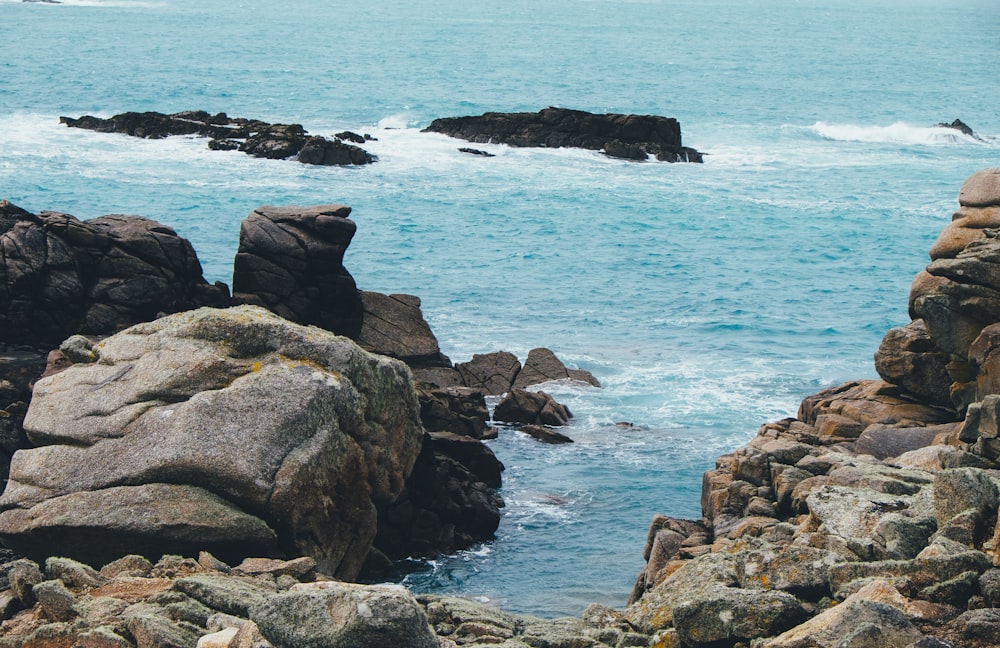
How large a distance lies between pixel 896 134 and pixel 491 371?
7096cm

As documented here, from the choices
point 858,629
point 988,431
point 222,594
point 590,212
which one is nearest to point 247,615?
point 222,594

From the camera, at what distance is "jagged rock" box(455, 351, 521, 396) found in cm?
3428

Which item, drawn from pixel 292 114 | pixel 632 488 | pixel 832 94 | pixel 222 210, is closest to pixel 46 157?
pixel 222 210

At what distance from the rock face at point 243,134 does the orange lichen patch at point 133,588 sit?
56.6 meters

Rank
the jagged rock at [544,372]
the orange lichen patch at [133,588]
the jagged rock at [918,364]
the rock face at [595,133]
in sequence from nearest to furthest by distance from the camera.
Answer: the orange lichen patch at [133,588] < the jagged rock at [918,364] < the jagged rock at [544,372] < the rock face at [595,133]

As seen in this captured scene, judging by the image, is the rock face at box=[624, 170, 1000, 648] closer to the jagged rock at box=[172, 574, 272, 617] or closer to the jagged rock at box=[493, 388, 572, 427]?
the jagged rock at box=[172, 574, 272, 617]

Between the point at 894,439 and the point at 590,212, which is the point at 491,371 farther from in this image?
the point at 590,212

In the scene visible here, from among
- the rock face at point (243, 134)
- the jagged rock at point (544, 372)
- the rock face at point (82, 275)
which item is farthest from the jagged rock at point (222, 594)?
the rock face at point (243, 134)

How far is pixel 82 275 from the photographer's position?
2881 cm

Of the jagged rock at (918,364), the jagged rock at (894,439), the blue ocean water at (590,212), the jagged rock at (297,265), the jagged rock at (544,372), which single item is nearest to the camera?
the jagged rock at (894,439)

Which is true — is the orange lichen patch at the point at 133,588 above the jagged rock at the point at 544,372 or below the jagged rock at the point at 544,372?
above

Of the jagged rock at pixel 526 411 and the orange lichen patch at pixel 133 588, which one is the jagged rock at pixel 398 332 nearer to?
the jagged rock at pixel 526 411

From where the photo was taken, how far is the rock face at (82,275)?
27.9 metres

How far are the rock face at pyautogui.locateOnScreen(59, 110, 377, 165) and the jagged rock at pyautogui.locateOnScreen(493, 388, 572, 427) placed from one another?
3935 cm
